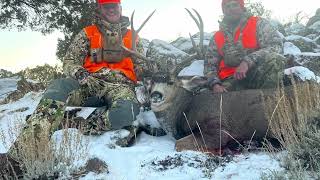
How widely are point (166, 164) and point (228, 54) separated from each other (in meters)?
2.72

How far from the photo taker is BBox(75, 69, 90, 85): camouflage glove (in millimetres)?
6680

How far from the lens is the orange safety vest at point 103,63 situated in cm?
705

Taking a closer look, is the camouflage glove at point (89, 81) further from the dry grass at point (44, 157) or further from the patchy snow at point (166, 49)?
the patchy snow at point (166, 49)

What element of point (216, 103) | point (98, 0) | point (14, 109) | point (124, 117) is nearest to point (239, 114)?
point (216, 103)

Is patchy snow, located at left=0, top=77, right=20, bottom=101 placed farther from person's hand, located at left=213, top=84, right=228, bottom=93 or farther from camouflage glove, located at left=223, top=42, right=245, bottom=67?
person's hand, located at left=213, top=84, right=228, bottom=93

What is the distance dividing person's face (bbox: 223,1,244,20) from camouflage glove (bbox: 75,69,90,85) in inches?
90.5

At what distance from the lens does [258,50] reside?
691 centimetres

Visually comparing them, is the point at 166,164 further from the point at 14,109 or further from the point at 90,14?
the point at 90,14

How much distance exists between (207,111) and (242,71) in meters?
0.88

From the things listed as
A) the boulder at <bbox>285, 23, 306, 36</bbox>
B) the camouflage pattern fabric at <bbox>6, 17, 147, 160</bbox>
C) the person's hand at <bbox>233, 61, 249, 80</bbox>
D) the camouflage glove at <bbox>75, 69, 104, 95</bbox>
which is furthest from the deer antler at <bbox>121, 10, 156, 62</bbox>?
the boulder at <bbox>285, 23, 306, 36</bbox>

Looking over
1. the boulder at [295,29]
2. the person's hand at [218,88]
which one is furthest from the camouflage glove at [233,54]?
the boulder at [295,29]

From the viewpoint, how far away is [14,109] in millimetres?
8547

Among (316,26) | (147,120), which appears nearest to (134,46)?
(147,120)

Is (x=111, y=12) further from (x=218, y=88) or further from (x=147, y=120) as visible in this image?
(x=218, y=88)
